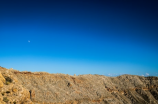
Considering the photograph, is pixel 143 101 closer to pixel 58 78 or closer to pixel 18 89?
pixel 58 78

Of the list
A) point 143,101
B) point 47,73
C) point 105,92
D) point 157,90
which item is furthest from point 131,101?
point 47,73

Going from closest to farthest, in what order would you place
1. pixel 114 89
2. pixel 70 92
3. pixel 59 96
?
pixel 59 96 < pixel 70 92 < pixel 114 89

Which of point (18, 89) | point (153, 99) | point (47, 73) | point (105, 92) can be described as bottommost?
point (153, 99)

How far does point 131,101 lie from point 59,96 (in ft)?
108

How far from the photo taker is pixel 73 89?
151 ft

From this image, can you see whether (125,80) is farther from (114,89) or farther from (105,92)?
(105,92)

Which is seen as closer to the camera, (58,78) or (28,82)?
(28,82)

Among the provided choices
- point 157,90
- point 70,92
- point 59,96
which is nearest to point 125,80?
point 157,90

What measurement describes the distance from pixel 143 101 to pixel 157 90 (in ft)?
49.4

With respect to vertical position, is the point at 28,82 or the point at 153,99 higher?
the point at 28,82

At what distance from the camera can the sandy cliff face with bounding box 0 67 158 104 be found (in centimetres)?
2906

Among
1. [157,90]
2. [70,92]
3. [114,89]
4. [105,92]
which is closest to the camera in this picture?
[70,92]

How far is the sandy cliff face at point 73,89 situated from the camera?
29062 mm

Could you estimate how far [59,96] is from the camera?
3938cm
